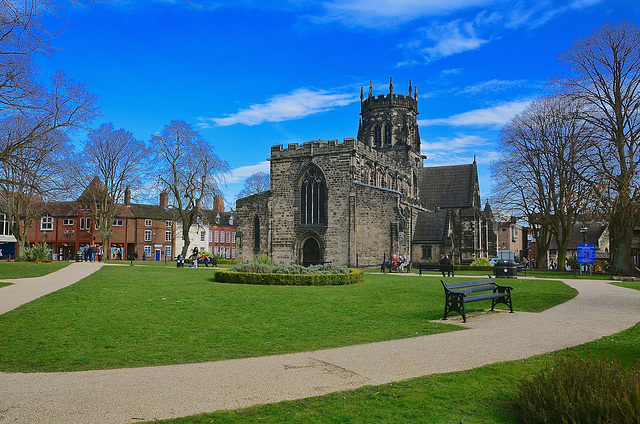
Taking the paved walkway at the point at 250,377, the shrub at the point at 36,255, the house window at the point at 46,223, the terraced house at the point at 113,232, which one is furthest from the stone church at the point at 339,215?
the house window at the point at 46,223

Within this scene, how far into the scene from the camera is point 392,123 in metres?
52.8

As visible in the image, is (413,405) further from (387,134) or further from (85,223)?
(85,223)

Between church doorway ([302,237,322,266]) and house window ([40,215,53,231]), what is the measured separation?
4020 cm

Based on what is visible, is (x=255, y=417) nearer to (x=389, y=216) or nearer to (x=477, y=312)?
(x=477, y=312)

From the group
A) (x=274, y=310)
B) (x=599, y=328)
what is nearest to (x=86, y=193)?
(x=274, y=310)

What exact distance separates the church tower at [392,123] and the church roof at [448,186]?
5301 mm

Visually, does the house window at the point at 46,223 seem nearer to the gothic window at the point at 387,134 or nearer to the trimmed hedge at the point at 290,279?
the gothic window at the point at 387,134

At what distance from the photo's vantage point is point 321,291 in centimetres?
1883

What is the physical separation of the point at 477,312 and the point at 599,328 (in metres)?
3.25

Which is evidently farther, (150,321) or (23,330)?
(150,321)

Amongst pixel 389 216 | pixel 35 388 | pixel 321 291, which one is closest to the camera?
pixel 35 388

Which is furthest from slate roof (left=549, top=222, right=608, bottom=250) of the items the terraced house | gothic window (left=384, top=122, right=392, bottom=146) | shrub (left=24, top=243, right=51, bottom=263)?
shrub (left=24, top=243, right=51, bottom=263)

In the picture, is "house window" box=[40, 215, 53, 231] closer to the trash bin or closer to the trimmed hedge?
the trimmed hedge

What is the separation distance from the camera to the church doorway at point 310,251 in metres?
40.1
